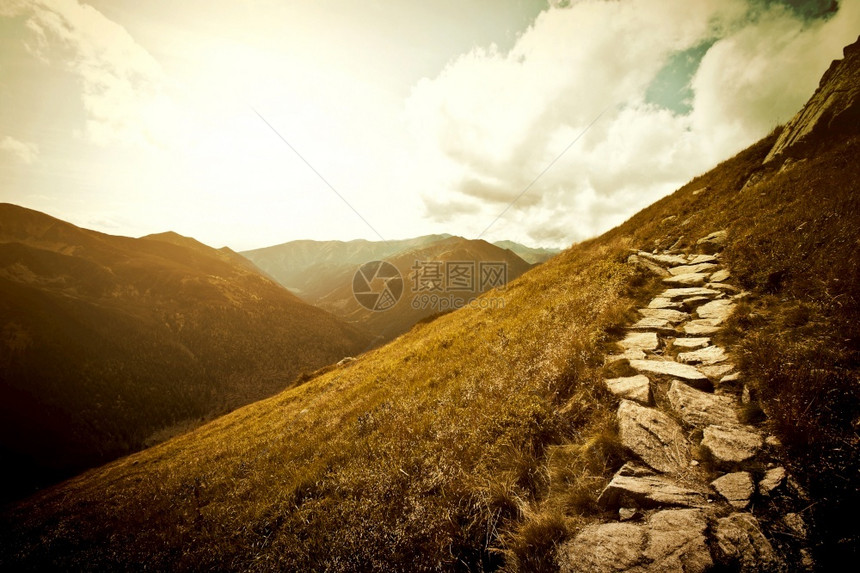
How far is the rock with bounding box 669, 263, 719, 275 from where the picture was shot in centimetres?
914

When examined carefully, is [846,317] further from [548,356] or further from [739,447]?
[548,356]

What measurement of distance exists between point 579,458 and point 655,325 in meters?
4.71

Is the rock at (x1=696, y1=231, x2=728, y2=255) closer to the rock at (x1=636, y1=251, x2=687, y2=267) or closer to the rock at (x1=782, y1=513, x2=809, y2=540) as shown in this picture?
the rock at (x1=636, y1=251, x2=687, y2=267)

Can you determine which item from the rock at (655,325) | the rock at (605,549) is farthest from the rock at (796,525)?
the rock at (655,325)

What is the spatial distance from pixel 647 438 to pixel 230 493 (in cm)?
976

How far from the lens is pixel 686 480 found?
3.37 metres

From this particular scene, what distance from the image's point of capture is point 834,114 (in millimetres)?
13523

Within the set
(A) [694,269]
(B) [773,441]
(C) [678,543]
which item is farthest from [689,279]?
(C) [678,543]

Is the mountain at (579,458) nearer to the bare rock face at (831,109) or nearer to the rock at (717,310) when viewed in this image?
the rock at (717,310)

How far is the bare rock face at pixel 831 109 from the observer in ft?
43.3

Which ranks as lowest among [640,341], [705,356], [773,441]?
[773,441]

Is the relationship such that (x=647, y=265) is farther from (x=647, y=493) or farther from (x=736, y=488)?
(x=647, y=493)

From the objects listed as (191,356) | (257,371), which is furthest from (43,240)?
(257,371)

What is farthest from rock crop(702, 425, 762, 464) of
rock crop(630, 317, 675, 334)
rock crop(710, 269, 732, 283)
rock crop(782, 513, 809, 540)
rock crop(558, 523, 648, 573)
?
rock crop(710, 269, 732, 283)
